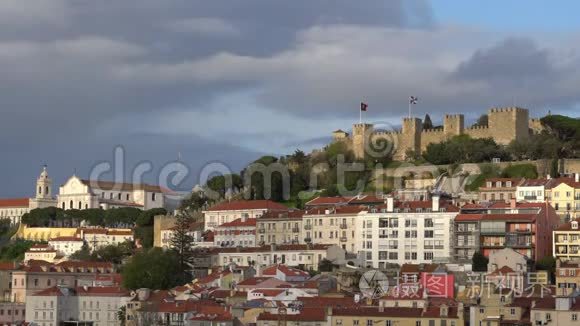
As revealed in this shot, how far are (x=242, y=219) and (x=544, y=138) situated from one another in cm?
2022

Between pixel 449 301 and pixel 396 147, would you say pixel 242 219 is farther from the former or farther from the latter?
pixel 449 301

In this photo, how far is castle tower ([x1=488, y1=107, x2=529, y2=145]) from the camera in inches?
3450

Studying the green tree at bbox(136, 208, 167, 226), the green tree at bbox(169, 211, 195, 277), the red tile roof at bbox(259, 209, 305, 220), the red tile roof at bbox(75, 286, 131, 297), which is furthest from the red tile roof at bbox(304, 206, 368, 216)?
the green tree at bbox(136, 208, 167, 226)

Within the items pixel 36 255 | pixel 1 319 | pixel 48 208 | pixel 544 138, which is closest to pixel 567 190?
pixel 544 138

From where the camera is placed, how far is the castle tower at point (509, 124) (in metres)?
87.6

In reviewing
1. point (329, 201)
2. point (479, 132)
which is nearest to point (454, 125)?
point (479, 132)

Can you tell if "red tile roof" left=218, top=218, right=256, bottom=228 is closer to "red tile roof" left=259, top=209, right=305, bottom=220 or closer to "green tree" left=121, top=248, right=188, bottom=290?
"red tile roof" left=259, top=209, right=305, bottom=220

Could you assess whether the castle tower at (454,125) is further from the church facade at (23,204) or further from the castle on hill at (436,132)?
the church facade at (23,204)

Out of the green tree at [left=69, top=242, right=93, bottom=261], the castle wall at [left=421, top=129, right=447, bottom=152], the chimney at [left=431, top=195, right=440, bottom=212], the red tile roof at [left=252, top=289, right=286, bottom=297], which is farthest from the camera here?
the castle wall at [left=421, top=129, right=447, bottom=152]

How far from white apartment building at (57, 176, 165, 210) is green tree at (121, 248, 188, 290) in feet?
139

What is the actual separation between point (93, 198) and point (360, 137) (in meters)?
30.5

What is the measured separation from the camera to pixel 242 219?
267 feet

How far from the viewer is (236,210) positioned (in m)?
83.4

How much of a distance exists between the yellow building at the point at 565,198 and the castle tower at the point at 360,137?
852 inches
